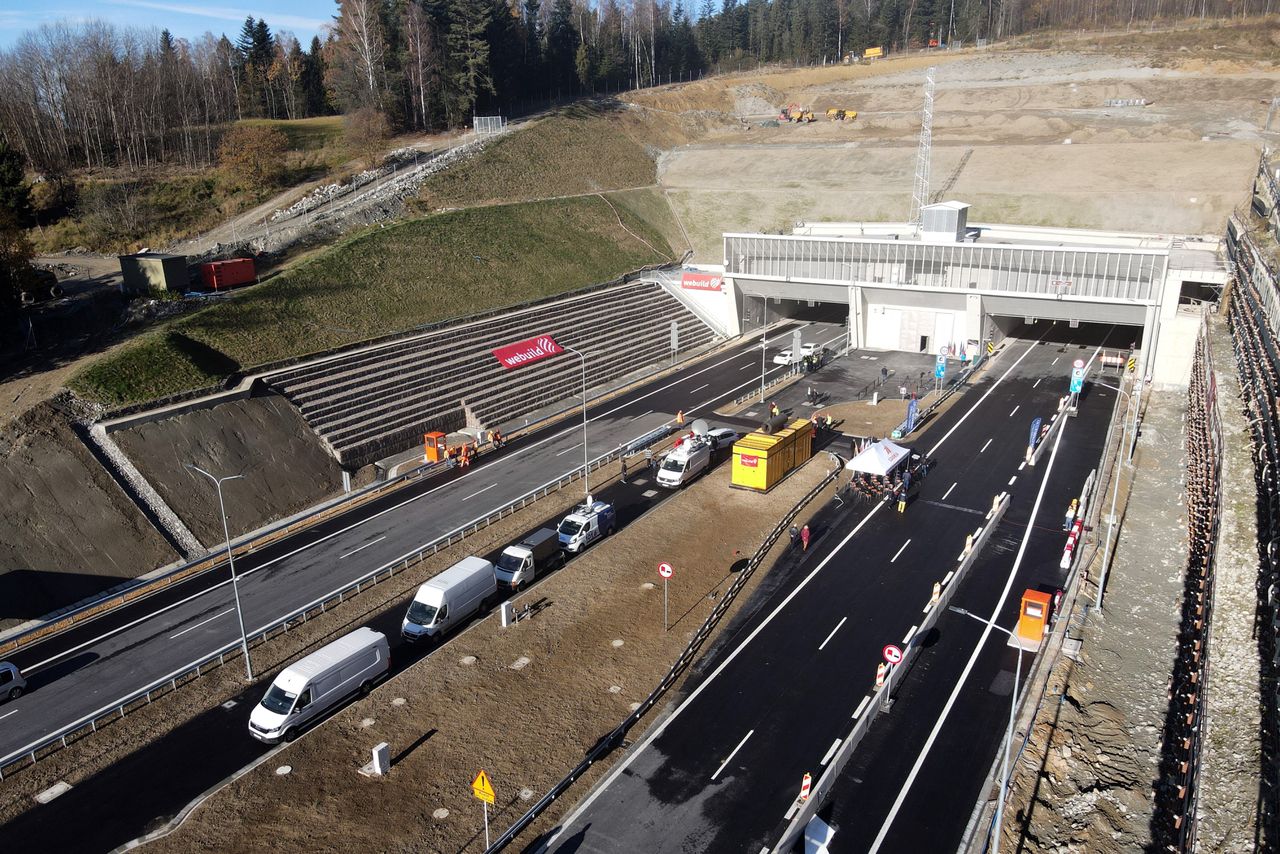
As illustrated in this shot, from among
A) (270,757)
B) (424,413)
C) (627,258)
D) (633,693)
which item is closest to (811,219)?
(627,258)

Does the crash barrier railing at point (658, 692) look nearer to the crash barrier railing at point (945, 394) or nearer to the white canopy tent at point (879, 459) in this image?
the white canopy tent at point (879, 459)

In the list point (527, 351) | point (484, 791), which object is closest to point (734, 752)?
point (484, 791)

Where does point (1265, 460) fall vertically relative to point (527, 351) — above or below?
above

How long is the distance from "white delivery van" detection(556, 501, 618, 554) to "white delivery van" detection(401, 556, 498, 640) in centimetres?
423

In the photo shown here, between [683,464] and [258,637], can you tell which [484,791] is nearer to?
[258,637]

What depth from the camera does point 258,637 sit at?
2622 cm

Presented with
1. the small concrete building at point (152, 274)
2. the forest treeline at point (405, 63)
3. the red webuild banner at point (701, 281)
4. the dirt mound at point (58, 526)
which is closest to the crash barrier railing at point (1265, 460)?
the red webuild banner at point (701, 281)

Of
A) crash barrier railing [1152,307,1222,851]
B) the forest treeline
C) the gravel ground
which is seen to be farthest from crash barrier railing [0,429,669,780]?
the forest treeline

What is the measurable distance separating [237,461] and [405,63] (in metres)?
→ 61.2

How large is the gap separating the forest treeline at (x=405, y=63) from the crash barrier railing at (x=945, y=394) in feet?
195

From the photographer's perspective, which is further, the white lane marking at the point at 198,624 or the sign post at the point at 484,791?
the white lane marking at the point at 198,624

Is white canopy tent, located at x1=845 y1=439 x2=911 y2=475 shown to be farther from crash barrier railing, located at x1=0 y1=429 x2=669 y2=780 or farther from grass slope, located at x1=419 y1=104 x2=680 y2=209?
grass slope, located at x1=419 y1=104 x2=680 y2=209

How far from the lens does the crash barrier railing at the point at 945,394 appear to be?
1698 inches

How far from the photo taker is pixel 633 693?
2320 cm
